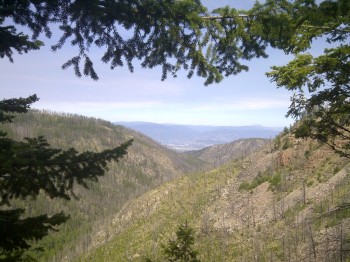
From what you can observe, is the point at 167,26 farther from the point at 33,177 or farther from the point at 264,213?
the point at 264,213

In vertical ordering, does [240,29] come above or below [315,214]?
above

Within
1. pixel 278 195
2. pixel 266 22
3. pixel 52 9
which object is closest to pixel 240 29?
pixel 266 22

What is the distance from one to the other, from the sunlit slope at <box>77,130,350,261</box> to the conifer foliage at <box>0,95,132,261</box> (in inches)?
273

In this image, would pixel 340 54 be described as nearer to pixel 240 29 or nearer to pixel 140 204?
pixel 240 29

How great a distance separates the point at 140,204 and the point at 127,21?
5723 cm

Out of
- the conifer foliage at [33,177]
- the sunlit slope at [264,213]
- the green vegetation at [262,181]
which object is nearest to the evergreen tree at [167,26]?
the conifer foliage at [33,177]

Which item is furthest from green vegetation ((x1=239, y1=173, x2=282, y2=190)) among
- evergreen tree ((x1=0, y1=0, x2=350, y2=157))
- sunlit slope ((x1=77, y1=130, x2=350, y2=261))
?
evergreen tree ((x1=0, y1=0, x2=350, y2=157))

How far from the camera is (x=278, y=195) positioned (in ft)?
88.0

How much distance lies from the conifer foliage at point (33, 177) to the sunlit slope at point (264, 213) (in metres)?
6.93

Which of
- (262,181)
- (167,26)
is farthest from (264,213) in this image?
(167,26)

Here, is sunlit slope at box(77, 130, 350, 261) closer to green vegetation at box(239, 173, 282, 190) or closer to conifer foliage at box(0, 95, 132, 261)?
green vegetation at box(239, 173, 282, 190)

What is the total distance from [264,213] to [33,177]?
24699 millimetres

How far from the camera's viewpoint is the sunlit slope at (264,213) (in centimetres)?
1752

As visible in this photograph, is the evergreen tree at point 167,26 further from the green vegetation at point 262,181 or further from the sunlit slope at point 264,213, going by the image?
the green vegetation at point 262,181
